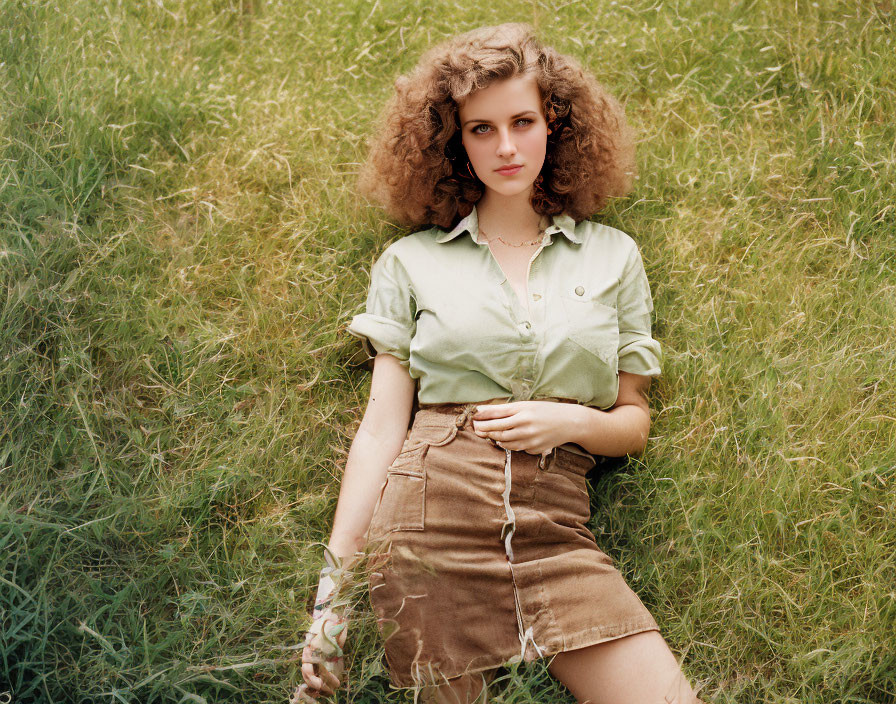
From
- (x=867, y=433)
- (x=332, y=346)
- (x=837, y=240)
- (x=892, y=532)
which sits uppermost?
(x=837, y=240)

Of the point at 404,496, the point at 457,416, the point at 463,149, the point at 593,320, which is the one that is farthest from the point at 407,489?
the point at 463,149

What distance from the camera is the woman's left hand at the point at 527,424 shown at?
2549mm

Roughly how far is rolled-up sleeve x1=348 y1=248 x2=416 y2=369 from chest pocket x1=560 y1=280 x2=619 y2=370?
57cm

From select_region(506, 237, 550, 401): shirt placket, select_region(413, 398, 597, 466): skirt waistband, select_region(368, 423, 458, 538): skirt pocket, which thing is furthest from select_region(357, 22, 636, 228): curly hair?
select_region(368, 423, 458, 538): skirt pocket

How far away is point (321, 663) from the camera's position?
8.12ft

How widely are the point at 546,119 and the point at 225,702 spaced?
2308 millimetres

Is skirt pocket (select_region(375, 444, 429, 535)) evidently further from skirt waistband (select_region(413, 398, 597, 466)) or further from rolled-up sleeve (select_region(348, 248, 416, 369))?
rolled-up sleeve (select_region(348, 248, 416, 369))

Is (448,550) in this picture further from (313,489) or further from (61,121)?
(61,121)

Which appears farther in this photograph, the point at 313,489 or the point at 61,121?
Result: the point at 61,121

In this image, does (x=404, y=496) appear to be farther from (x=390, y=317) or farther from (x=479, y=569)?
(x=390, y=317)

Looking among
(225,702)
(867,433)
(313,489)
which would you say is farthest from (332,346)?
(867,433)

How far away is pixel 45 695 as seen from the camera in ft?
8.18

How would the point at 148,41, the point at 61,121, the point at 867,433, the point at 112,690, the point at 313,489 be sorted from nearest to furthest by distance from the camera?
the point at 112,690
the point at 867,433
the point at 313,489
the point at 61,121
the point at 148,41

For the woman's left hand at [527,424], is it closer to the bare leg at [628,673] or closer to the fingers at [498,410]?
the fingers at [498,410]
